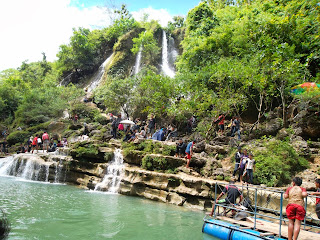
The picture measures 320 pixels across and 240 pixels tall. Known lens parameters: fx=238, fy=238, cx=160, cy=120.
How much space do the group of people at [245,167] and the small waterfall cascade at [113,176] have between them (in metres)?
6.57

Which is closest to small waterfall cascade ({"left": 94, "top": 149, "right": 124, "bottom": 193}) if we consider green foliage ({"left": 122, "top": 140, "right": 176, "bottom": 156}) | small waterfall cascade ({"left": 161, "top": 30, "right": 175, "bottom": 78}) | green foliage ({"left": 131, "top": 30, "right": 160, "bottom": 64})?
green foliage ({"left": 122, "top": 140, "right": 176, "bottom": 156})

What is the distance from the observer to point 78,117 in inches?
1133

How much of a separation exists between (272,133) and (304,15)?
10.9 meters

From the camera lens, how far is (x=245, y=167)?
11258mm

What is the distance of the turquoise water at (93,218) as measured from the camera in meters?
6.71

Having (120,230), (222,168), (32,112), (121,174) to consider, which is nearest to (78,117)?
(32,112)

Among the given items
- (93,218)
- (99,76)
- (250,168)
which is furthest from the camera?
(99,76)

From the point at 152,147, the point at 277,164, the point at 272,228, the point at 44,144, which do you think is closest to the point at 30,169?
the point at 44,144

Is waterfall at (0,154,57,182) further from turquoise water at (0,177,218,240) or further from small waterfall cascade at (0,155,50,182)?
turquoise water at (0,177,218,240)

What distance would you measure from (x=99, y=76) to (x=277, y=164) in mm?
32155

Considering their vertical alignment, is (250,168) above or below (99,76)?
below

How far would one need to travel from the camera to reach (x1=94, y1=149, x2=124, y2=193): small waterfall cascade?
13734mm

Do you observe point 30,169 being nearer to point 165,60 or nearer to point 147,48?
point 147,48

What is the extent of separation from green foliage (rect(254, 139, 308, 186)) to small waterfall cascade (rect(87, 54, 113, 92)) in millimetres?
29319
